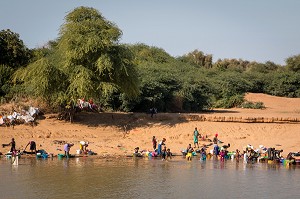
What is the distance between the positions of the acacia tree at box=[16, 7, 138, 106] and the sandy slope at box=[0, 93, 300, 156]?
2.16m

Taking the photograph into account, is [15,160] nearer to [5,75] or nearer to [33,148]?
[33,148]

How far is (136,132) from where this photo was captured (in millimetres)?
32219

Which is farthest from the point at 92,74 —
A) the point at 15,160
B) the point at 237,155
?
the point at 237,155

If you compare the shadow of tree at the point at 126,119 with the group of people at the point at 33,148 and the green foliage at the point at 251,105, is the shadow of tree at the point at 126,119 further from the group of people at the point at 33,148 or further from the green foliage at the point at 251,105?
the green foliage at the point at 251,105

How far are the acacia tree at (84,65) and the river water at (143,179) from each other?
6526mm

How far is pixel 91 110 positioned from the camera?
35.8 m

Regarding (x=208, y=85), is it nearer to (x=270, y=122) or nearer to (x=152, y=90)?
(x=152, y=90)

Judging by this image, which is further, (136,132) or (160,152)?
(136,132)

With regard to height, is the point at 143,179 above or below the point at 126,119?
below

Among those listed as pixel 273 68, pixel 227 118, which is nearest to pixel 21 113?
pixel 227 118

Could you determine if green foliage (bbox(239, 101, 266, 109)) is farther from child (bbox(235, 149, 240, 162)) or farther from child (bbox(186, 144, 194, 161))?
child (bbox(235, 149, 240, 162))

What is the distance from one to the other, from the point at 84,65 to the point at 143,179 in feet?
47.0

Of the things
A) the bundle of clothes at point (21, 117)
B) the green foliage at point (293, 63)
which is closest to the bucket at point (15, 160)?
the bundle of clothes at point (21, 117)

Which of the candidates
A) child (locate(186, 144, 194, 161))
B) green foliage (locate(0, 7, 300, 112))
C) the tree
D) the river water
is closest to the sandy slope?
child (locate(186, 144, 194, 161))
